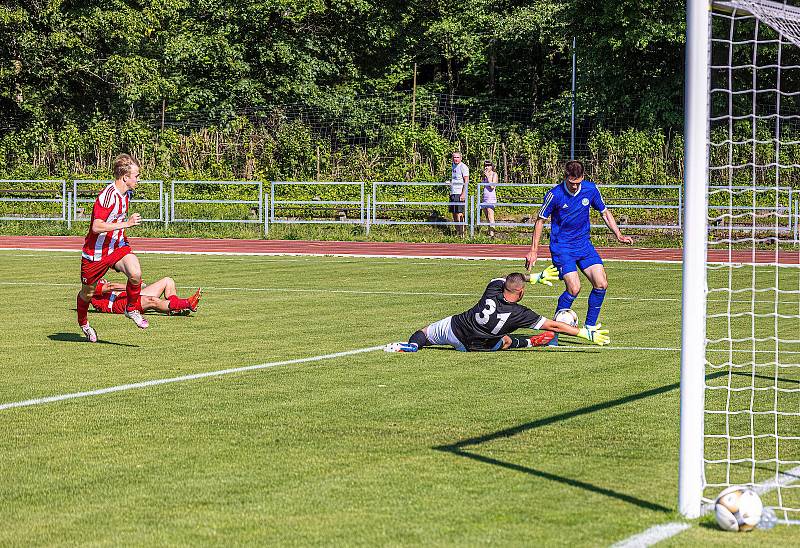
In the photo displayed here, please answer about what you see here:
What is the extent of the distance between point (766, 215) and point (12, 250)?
16.5 metres

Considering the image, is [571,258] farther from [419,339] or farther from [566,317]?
[419,339]

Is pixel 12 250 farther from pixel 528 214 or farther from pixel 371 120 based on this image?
pixel 371 120

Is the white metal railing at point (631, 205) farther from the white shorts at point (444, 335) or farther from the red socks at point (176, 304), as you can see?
the white shorts at point (444, 335)

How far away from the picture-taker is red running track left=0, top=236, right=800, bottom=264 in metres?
26.3

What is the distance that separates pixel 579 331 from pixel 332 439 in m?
4.55

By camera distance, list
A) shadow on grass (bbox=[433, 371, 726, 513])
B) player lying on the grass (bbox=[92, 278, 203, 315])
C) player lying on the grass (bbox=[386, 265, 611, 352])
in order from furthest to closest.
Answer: player lying on the grass (bbox=[92, 278, 203, 315]) → player lying on the grass (bbox=[386, 265, 611, 352]) → shadow on grass (bbox=[433, 371, 726, 513])

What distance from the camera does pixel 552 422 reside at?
796 centimetres

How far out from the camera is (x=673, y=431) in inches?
302

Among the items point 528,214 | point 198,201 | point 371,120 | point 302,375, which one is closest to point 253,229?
point 198,201

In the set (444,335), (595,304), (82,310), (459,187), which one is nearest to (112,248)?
(82,310)

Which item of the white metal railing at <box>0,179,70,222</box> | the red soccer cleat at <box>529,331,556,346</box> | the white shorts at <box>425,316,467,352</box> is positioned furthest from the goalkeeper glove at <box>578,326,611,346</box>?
the white metal railing at <box>0,179,70,222</box>

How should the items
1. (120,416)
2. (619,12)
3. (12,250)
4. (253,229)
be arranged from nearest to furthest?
(120,416) < (12,250) < (253,229) < (619,12)

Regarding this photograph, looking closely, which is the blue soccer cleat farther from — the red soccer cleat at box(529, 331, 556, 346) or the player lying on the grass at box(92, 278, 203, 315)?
the player lying on the grass at box(92, 278, 203, 315)

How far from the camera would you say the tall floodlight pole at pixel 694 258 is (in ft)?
18.4
